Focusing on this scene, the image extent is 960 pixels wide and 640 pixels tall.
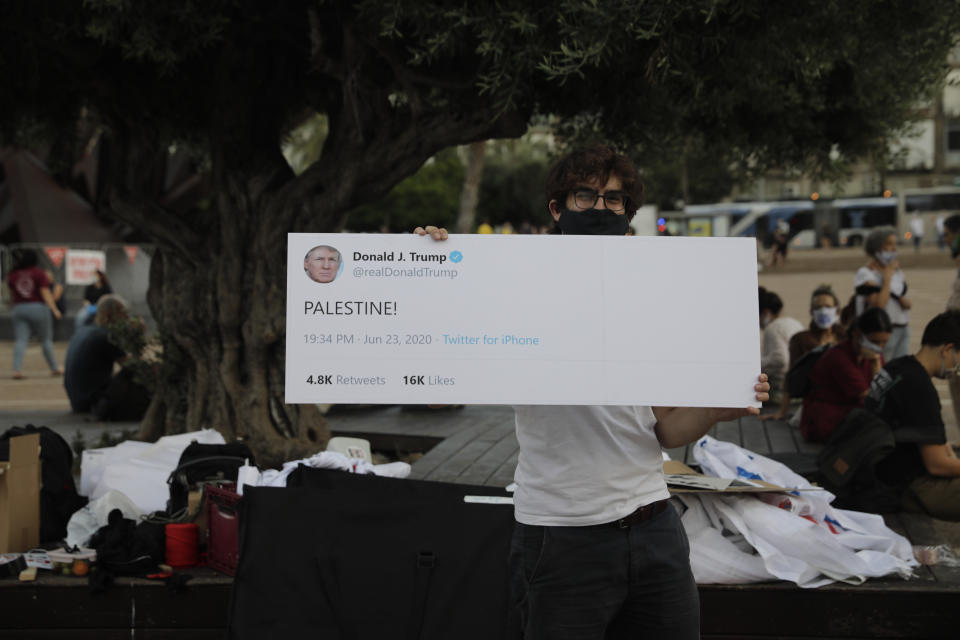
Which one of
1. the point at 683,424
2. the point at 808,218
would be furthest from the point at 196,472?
the point at 808,218

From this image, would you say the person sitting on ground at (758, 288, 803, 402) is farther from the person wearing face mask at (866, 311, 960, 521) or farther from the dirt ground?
the person wearing face mask at (866, 311, 960, 521)

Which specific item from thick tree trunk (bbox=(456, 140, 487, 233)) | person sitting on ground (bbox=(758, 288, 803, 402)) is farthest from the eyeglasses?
thick tree trunk (bbox=(456, 140, 487, 233))

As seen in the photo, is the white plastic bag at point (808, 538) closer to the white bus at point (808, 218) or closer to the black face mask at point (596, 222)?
the black face mask at point (596, 222)

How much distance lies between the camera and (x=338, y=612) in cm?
373

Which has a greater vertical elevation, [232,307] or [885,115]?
[885,115]

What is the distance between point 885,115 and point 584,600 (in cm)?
703

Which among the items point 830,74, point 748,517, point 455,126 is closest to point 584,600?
point 748,517

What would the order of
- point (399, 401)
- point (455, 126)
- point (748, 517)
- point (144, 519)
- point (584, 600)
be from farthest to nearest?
point (455, 126), point (144, 519), point (748, 517), point (399, 401), point (584, 600)

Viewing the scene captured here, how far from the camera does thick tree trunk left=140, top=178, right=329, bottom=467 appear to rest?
6734 mm

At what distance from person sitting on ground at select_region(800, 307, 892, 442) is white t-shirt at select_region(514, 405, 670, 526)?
16.3 feet

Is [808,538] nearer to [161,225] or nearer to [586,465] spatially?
[586,465]

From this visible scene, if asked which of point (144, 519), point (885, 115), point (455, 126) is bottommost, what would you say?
point (144, 519)

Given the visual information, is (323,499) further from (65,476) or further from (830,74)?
(830,74)

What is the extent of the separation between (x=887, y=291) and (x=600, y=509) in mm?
7076
